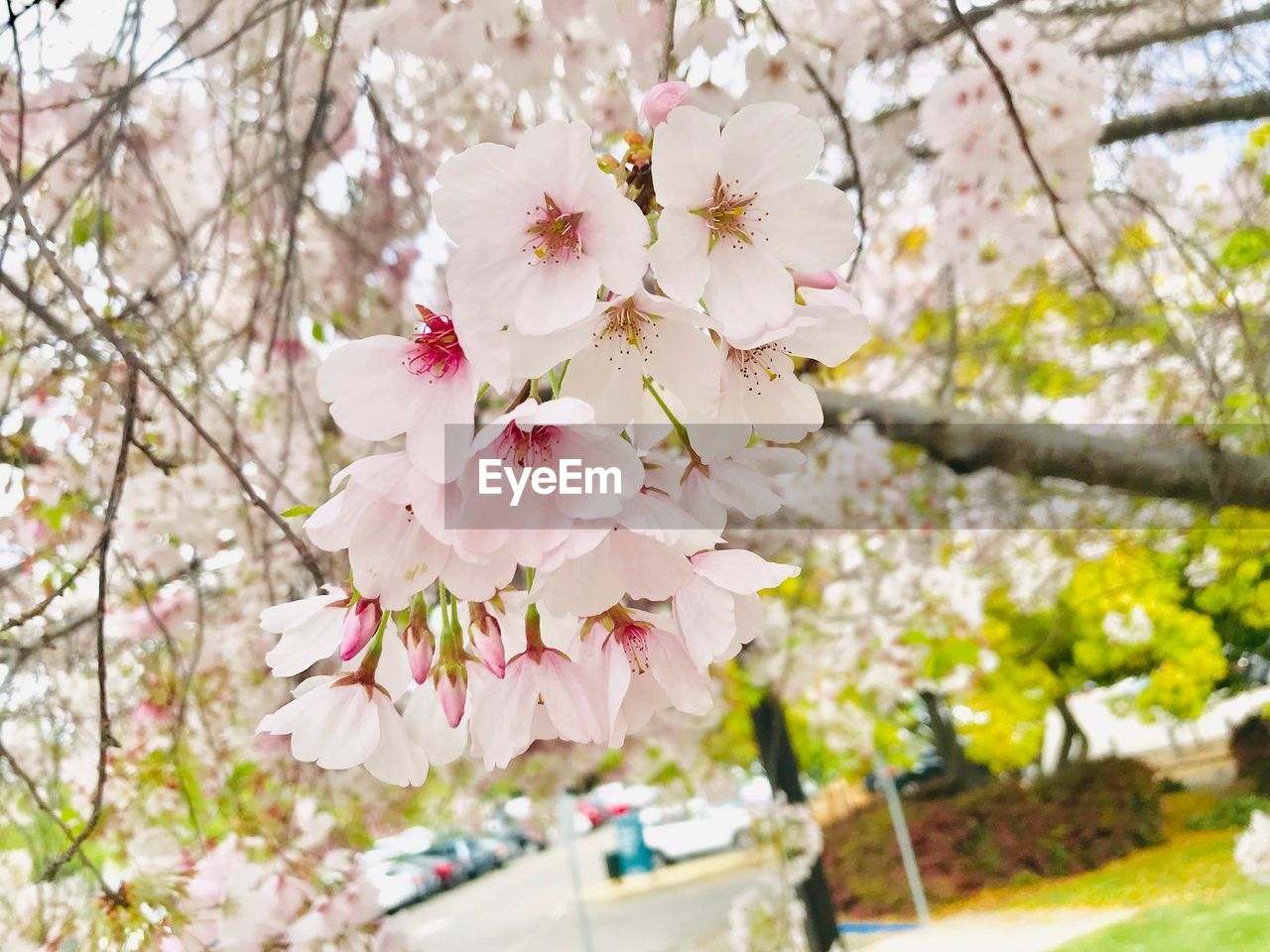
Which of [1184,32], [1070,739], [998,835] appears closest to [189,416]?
[1184,32]

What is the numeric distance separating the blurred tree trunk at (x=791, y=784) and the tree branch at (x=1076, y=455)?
4.21ft

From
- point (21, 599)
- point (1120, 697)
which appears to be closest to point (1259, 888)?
point (1120, 697)

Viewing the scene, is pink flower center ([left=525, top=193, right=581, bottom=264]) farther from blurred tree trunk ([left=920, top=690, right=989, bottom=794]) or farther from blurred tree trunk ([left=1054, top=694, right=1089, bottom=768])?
blurred tree trunk ([left=920, top=690, right=989, bottom=794])

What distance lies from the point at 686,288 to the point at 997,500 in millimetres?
2053

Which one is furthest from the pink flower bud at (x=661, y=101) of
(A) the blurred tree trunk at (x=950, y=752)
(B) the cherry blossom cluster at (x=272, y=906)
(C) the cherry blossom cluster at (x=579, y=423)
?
(A) the blurred tree trunk at (x=950, y=752)

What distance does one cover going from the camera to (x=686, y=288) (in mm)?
331

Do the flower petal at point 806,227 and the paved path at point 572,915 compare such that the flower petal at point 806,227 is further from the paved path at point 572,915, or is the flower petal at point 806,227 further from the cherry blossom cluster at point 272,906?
the paved path at point 572,915

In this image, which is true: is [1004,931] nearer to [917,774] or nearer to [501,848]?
[917,774]

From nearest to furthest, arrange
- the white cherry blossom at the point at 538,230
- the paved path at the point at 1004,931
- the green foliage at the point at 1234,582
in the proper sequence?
the white cherry blossom at the point at 538,230
the green foliage at the point at 1234,582
the paved path at the point at 1004,931

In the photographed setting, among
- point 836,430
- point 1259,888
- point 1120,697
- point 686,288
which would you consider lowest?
point 1259,888

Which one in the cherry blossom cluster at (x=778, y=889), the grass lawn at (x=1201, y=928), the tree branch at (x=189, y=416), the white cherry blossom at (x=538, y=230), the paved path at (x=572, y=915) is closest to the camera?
the white cherry blossom at (x=538, y=230)

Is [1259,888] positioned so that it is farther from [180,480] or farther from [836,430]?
[180,480]

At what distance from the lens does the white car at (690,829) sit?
3342 mm

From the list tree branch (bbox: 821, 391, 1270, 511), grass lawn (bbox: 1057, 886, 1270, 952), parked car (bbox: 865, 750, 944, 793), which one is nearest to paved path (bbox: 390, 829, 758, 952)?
parked car (bbox: 865, 750, 944, 793)
